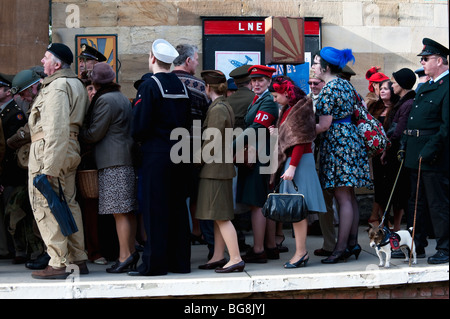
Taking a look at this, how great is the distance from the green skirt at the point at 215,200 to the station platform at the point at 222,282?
1.68ft

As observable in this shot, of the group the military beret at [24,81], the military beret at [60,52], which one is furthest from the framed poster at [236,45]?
the military beret at [60,52]

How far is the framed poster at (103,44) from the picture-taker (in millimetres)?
8648

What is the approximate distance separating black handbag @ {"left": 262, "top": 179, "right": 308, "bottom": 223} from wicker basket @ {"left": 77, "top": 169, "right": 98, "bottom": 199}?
154 cm

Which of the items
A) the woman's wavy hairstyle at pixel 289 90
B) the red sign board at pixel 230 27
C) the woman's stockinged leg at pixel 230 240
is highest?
the red sign board at pixel 230 27

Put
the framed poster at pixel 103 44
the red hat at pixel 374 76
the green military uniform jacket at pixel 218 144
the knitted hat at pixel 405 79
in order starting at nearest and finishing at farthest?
the green military uniform jacket at pixel 218 144 → the knitted hat at pixel 405 79 → the red hat at pixel 374 76 → the framed poster at pixel 103 44

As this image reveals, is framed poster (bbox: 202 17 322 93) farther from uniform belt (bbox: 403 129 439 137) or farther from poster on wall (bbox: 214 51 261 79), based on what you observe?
uniform belt (bbox: 403 129 439 137)

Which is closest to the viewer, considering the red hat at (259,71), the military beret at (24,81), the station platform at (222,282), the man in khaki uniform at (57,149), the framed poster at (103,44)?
the station platform at (222,282)

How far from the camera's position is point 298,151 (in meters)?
5.77

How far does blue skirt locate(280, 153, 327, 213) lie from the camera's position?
19.1 ft

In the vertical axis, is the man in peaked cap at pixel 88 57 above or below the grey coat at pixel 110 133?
above

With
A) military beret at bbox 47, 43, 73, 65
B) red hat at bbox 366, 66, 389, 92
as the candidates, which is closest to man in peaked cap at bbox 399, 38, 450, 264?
red hat at bbox 366, 66, 389, 92

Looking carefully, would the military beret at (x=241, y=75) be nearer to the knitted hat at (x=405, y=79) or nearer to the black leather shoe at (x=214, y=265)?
the knitted hat at (x=405, y=79)
